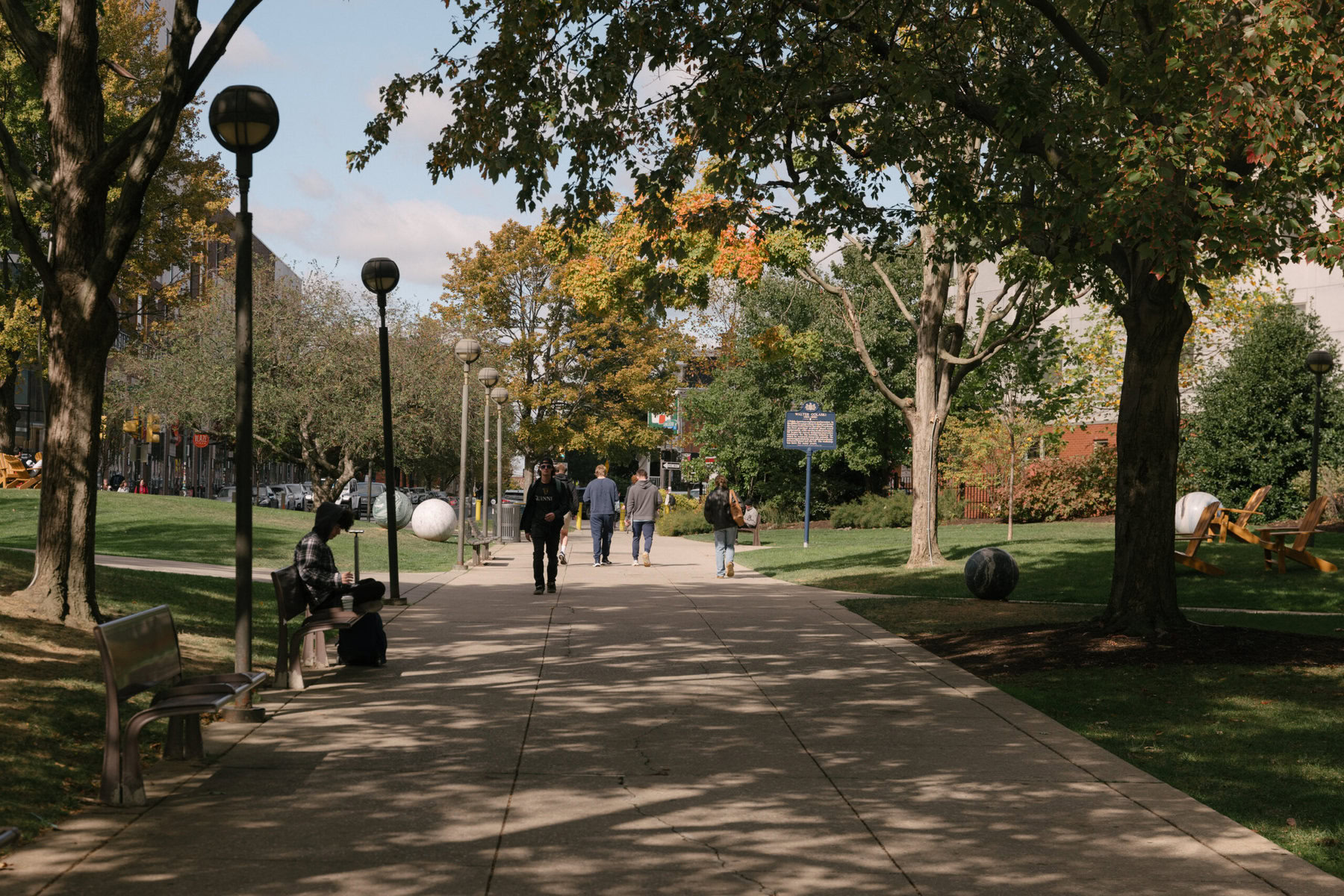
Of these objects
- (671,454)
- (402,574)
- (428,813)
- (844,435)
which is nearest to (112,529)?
(402,574)

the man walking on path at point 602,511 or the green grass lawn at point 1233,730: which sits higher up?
the man walking on path at point 602,511

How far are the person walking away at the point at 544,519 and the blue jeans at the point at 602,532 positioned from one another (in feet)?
14.7

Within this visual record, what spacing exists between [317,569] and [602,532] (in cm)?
1368

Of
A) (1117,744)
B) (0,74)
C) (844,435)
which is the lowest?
(1117,744)

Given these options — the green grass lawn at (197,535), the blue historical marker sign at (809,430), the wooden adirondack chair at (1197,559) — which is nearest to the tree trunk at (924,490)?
the wooden adirondack chair at (1197,559)

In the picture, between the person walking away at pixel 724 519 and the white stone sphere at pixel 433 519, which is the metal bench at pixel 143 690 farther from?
the white stone sphere at pixel 433 519

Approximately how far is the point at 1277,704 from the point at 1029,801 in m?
3.63

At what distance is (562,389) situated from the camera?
52.1 metres

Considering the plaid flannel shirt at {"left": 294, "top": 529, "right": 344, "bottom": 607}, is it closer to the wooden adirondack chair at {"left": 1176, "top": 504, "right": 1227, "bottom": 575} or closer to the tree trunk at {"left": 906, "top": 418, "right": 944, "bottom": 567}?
the wooden adirondack chair at {"left": 1176, "top": 504, "right": 1227, "bottom": 575}

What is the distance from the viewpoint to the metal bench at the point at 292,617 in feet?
30.2

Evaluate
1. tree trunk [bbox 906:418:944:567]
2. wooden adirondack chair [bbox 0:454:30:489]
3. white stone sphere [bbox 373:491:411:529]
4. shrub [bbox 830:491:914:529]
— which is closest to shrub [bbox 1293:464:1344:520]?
tree trunk [bbox 906:418:944:567]

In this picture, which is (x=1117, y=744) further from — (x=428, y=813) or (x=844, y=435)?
(x=844, y=435)

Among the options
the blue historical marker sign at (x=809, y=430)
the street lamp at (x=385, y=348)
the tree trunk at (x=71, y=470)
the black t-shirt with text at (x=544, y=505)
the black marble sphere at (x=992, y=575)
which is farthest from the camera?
the blue historical marker sign at (x=809, y=430)

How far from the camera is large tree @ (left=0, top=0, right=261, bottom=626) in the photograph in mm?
10078
